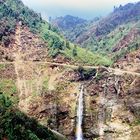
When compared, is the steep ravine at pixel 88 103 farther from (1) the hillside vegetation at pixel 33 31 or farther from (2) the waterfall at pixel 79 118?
(1) the hillside vegetation at pixel 33 31

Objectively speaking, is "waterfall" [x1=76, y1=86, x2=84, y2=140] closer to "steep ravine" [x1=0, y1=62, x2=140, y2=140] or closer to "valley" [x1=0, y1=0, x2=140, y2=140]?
"valley" [x1=0, y1=0, x2=140, y2=140]

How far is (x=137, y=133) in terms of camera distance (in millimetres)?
107375

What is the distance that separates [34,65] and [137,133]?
3716 cm

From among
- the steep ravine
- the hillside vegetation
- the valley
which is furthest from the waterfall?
the hillside vegetation

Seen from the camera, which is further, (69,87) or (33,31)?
(33,31)

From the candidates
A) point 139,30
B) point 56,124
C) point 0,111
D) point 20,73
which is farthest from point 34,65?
point 139,30

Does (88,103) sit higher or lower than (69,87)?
lower

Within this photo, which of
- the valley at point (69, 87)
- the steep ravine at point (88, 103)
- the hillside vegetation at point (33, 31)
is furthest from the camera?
the hillside vegetation at point (33, 31)

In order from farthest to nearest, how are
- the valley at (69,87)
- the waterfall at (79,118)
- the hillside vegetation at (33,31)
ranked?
the hillside vegetation at (33,31)
the valley at (69,87)
the waterfall at (79,118)

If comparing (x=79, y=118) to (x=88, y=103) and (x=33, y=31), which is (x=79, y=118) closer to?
(x=88, y=103)

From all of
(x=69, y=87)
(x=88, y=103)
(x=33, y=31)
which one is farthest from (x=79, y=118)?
(x=33, y=31)

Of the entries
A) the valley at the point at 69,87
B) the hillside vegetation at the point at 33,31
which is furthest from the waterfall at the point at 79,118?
the hillside vegetation at the point at 33,31

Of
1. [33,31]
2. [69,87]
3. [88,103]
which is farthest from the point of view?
[33,31]

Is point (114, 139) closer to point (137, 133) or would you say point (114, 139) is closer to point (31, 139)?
point (137, 133)
